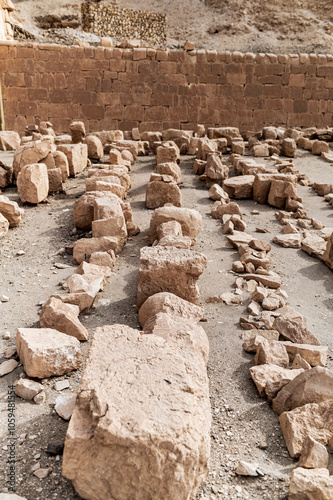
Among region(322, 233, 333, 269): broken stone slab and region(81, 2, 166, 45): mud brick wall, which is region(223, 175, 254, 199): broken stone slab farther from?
region(81, 2, 166, 45): mud brick wall

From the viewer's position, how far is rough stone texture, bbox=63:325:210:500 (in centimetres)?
194

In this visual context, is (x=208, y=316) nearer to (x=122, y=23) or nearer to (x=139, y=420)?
(x=139, y=420)

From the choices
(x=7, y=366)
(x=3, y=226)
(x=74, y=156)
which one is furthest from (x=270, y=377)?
(x=74, y=156)

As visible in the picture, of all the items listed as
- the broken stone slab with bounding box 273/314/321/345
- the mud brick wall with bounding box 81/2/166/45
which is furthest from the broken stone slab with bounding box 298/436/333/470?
the mud brick wall with bounding box 81/2/166/45

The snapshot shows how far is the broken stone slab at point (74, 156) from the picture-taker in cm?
840

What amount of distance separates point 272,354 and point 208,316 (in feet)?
2.82

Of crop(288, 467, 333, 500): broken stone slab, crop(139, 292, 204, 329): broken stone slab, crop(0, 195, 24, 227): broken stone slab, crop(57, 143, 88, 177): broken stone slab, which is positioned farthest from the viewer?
crop(57, 143, 88, 177): broken stone slab

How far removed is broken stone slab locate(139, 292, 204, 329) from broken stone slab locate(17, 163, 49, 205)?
3748 millimetres

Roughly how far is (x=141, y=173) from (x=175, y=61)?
19.3ft

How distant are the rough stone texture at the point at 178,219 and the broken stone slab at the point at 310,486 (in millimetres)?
3665

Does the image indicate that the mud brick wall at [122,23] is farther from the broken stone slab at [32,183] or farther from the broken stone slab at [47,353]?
the broken stone slab at [47,353]

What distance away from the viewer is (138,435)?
194cm

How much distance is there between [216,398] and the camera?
2.98 metres

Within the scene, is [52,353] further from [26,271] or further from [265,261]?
[265,261]
